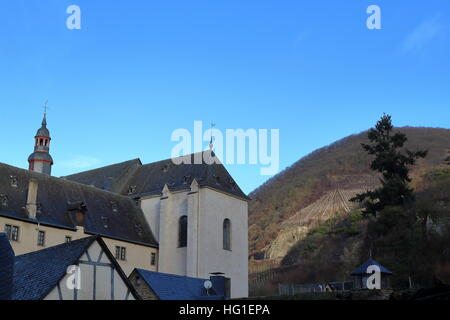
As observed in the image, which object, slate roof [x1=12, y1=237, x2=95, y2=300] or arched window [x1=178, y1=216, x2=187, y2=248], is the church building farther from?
slate roof [x1=12, y1=237, x2=95, y2=300]

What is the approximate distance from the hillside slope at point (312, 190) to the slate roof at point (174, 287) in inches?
2023

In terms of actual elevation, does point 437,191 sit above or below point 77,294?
above

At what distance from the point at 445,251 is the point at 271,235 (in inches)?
2537

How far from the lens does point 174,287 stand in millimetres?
28812

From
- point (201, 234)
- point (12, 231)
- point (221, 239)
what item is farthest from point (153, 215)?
point (12, 231)

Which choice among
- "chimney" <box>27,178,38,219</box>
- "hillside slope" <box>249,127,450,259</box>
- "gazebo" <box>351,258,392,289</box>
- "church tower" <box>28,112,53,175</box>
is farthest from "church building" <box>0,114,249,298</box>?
"hillside slope" <box>249,127,450,259</box>

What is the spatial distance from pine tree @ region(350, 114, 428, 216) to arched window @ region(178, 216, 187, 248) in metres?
14.6

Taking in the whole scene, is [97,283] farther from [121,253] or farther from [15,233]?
[121,253]

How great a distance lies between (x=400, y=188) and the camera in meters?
44.8

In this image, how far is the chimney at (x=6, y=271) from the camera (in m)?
16.2

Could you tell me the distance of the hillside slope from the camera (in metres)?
92.0

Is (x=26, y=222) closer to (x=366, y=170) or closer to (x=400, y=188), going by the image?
(x=400, y=188)
